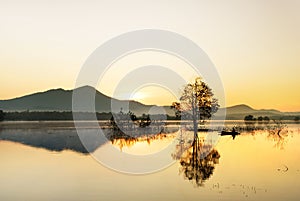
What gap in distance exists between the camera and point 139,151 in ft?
75.3

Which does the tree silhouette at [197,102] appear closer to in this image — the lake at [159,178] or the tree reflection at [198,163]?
the tree reflection at [198,163]

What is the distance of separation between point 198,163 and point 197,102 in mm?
16910

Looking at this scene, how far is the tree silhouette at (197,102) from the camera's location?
3431 cm

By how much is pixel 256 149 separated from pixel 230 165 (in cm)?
631

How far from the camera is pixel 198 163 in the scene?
60.6 feet

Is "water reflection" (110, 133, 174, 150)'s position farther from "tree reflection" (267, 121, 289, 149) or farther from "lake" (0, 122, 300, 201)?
"tree reflection" (267, 121, 289, 149)

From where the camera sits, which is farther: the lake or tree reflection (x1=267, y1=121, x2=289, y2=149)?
tree reflection (x1=267, y1=121, x2=289, y2=149)

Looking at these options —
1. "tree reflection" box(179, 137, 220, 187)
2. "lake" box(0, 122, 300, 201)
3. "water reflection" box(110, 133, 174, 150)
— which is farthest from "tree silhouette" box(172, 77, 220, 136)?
"lake" box(0, 122, 300, 201)

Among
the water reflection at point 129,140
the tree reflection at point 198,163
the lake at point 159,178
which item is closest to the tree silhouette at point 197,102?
the water reflection at point 129,140

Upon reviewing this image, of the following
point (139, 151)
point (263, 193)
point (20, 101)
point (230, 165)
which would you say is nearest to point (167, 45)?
point (139, 151)

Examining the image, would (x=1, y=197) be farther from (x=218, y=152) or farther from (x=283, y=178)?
(x=218, y=152)

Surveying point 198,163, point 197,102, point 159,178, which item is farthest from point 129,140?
point 159,178

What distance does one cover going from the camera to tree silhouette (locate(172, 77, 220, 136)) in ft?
113

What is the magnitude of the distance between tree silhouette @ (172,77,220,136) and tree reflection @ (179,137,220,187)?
32.9 feet
